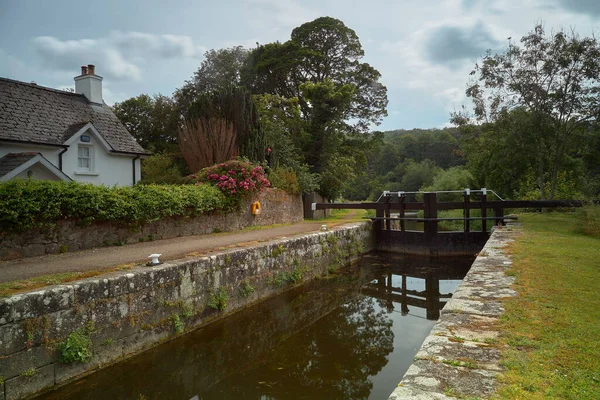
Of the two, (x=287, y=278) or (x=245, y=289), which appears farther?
(x=287, y=278)

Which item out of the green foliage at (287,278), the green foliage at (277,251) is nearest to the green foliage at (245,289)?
the green foliage at (287,278)

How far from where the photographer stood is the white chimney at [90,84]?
16.6 meters

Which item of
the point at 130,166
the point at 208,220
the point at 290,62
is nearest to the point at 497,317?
the point at 208,220

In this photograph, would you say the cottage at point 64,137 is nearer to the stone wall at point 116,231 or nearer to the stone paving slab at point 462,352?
the stone wall at point 116,231

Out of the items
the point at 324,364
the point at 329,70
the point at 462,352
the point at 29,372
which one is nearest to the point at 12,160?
the point at 29,372

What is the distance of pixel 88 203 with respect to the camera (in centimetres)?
728

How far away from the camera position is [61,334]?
4.17 meters

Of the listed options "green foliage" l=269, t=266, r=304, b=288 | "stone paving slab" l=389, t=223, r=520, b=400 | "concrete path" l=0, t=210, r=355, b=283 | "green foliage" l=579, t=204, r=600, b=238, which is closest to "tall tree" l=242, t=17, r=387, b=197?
"green foliage" l=579, t=204, r=600, b=238

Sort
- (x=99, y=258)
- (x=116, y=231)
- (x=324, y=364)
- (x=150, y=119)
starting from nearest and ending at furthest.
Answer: (x=324, y=364) → (x=99, y=258) → (x=116, y=231) → (x=150, y=119)

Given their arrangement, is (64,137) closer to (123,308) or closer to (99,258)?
(99,258)

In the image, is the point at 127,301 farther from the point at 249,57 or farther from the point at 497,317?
the point at 249,57

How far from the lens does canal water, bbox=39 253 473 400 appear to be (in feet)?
13.9

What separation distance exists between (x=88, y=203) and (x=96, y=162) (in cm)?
835

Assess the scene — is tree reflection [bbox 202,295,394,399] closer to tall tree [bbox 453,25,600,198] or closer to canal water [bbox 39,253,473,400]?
canal water [bbox 39,253,473,400]
